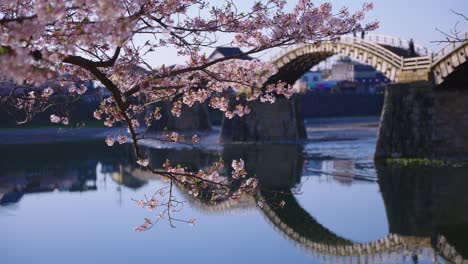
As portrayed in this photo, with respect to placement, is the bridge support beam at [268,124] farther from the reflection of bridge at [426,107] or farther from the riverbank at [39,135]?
the reflection of bridge at [426,107]

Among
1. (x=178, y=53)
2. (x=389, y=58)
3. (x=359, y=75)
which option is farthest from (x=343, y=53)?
(x=359, y=75)

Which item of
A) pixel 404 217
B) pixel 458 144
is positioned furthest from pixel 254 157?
pixel 404 217

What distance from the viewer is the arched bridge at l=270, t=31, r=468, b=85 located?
27.5 meters

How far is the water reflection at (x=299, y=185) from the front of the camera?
47.7 feet

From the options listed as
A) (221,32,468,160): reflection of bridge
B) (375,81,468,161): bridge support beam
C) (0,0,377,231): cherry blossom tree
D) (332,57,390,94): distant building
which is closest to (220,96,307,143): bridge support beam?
(221,32,468,160): reflection of bridge

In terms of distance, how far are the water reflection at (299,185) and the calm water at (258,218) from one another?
46mm

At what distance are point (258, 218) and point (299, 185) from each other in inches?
225

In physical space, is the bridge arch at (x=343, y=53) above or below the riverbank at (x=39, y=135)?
above

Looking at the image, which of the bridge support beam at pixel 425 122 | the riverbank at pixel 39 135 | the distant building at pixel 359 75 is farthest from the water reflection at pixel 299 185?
the distant building at pixel 359 75

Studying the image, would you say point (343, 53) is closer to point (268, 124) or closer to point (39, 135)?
point (268, 124)

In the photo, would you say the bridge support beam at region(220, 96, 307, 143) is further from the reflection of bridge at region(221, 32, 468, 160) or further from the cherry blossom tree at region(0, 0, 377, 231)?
the cherry blossom tree at region(0, 0, 377, 231)

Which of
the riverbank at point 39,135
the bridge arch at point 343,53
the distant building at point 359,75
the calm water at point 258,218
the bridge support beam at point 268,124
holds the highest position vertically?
the distant building at point 359,75

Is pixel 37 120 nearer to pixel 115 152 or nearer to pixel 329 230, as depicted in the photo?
pixel 115 152

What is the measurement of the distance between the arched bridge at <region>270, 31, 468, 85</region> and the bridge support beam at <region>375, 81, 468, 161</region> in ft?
2.69
